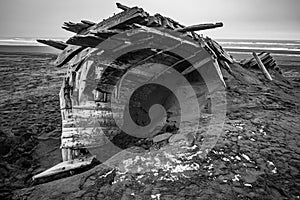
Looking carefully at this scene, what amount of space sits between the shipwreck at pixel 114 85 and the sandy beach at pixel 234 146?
52cm

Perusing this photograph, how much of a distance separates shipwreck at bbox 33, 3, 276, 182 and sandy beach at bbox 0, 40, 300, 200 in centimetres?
52

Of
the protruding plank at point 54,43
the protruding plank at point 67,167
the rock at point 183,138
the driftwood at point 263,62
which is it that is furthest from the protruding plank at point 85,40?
the driftwood at point 263,62

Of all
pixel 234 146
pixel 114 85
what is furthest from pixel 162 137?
pixel 114 85

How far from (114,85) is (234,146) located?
1.82m

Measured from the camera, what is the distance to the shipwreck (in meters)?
2.66

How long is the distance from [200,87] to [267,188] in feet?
7.32

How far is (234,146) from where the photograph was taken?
2311 millimetres

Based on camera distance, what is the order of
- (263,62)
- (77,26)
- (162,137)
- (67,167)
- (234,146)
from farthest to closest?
Answer: (263,62) < (77,26) < (162,137) < (67,167) < (234,146)

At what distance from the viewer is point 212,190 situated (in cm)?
171

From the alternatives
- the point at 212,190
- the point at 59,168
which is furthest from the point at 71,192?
the point at 212,190

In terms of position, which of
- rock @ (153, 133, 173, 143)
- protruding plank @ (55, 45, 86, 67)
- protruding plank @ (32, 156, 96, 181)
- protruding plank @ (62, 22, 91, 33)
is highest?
protruding plank @ (62, 22, 91, 33)

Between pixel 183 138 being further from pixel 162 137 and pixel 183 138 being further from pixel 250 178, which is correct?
pixel 250 178

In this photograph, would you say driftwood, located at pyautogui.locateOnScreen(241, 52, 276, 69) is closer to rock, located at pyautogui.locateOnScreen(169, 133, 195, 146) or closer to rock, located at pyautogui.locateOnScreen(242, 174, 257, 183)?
rock, located at pyautogui.locateOnScreen(169, 133, 195, 146)

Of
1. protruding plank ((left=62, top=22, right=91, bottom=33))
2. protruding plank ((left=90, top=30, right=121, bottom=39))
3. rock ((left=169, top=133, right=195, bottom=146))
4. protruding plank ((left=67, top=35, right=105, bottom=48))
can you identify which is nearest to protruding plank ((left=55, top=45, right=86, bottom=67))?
protruding plank ((left=62, top=22, right=91, bottom=33))
